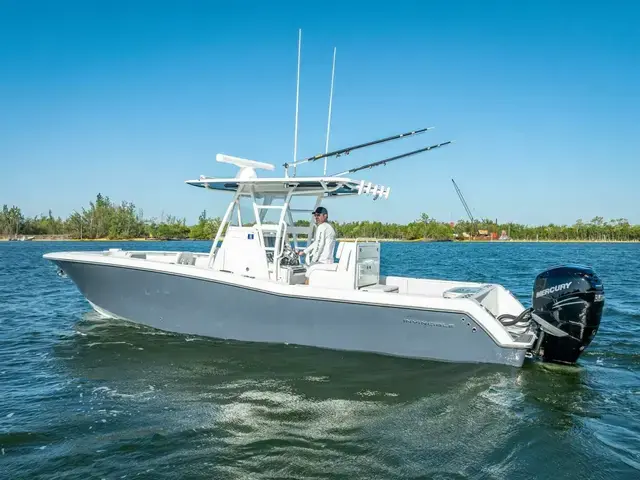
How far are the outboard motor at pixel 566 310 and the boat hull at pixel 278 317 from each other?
1.59 ft

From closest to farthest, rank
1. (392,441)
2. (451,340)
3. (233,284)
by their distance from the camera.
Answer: (392,441), (451,340), (233,284)

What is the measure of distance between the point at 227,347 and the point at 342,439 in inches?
146

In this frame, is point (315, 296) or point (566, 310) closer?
point (566, 310)

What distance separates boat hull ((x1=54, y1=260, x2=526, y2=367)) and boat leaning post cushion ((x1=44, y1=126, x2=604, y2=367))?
16mm

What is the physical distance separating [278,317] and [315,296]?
2.52 feet

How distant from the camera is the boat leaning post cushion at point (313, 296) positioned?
6.63 m

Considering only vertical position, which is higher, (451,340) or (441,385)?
(451,340)

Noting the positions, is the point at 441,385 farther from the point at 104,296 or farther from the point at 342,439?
the point at 104,296

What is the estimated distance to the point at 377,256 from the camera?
8.84m

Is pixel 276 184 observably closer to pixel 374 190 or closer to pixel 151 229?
pixel 374 190

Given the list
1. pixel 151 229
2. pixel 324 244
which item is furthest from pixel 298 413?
pixel 151 229

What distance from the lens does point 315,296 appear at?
7.33 metres

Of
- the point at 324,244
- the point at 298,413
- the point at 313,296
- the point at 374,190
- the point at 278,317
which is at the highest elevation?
the point at 374,190

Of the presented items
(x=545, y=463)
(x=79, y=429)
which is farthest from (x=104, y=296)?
(x=545, y=463)
